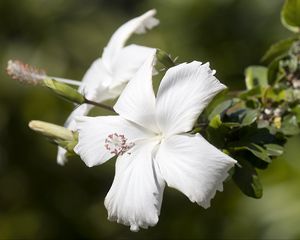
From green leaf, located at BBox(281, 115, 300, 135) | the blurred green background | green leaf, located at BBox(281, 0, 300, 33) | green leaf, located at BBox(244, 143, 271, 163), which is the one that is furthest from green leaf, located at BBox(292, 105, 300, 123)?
the blurred green background

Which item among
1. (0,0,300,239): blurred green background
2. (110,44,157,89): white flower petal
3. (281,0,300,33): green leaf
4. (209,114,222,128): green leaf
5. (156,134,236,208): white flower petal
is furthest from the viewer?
(0,0,300,239): blurred green background

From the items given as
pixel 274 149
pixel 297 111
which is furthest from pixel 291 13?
pixel 274 149

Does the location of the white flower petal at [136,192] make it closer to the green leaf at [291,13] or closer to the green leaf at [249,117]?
the green leaf at [249,117]

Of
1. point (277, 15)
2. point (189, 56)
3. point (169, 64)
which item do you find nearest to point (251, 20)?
point (277, 15)

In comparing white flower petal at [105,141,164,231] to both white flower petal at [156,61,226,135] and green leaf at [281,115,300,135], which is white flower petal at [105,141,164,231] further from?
green leaf at [281,115,300,135]

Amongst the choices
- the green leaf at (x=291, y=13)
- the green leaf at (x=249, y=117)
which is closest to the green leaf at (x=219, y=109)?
the green leaf at (x=249, y=117)

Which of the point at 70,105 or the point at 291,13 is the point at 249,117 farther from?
the point at 70,105
